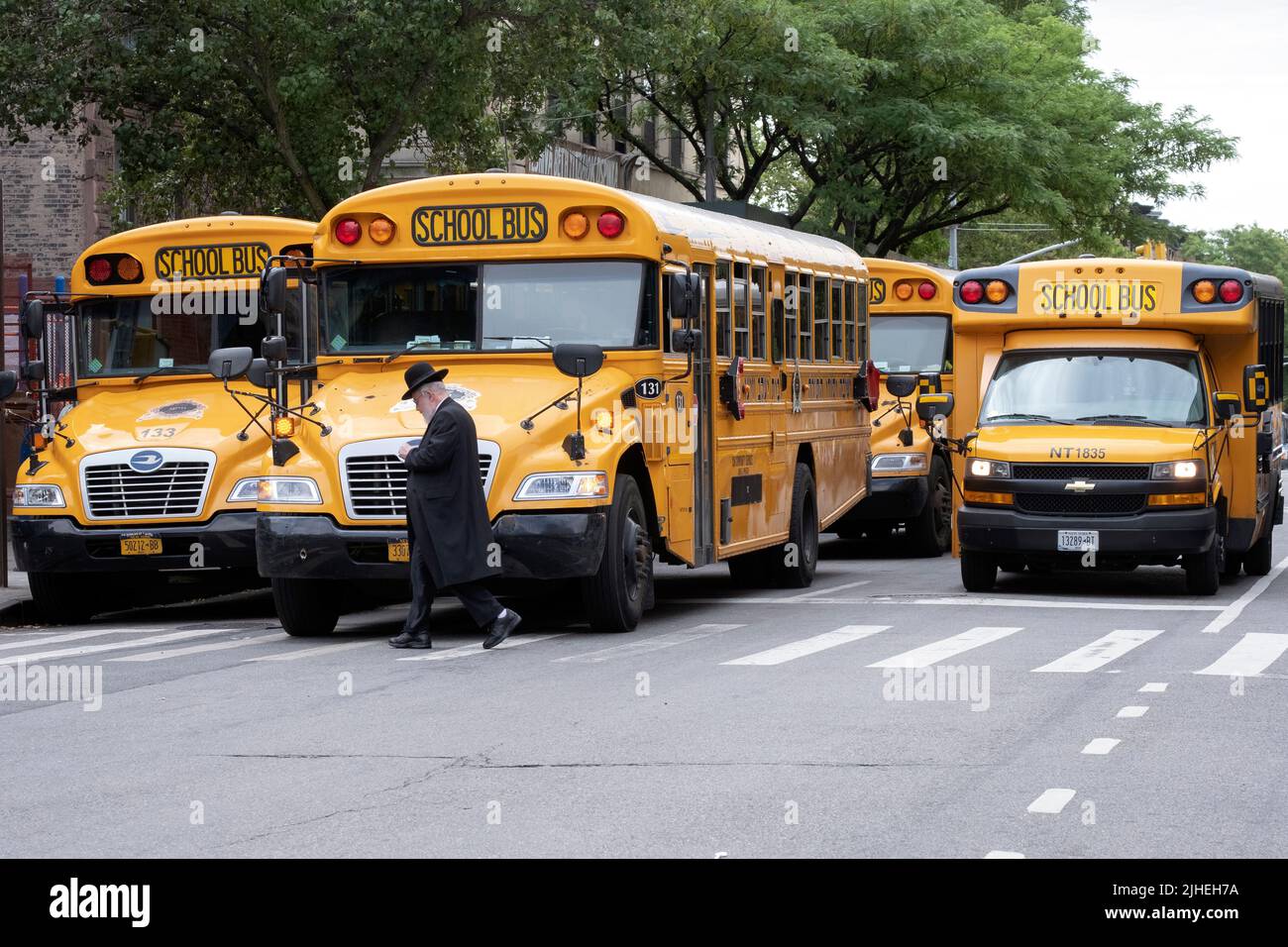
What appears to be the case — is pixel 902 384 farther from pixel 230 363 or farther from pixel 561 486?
pixel 230 363

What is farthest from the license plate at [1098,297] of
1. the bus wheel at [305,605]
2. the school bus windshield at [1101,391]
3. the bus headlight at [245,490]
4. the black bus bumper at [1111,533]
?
the bus wheel at [305,605]

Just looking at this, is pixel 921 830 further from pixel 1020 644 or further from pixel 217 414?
pixel 217 414

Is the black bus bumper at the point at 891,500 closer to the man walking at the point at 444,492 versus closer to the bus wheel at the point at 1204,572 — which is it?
the bus wheel at the point at 1204,572

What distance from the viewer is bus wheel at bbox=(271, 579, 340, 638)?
48.2ft

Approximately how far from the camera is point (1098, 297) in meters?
18.8

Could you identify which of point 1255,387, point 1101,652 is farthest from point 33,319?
point 1255,387

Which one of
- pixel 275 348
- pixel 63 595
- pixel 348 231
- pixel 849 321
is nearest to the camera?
pixel 275 348

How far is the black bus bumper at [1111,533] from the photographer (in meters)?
17.4

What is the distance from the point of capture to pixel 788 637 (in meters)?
14.5

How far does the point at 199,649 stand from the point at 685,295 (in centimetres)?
398

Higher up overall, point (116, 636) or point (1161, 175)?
point (1161, 175)

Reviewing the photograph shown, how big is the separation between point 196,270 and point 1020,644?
25.7 ft

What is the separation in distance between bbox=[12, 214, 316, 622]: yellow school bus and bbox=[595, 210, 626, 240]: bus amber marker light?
2.36 metres

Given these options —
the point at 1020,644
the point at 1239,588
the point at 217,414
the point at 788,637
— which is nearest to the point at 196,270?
the point at 217,414
